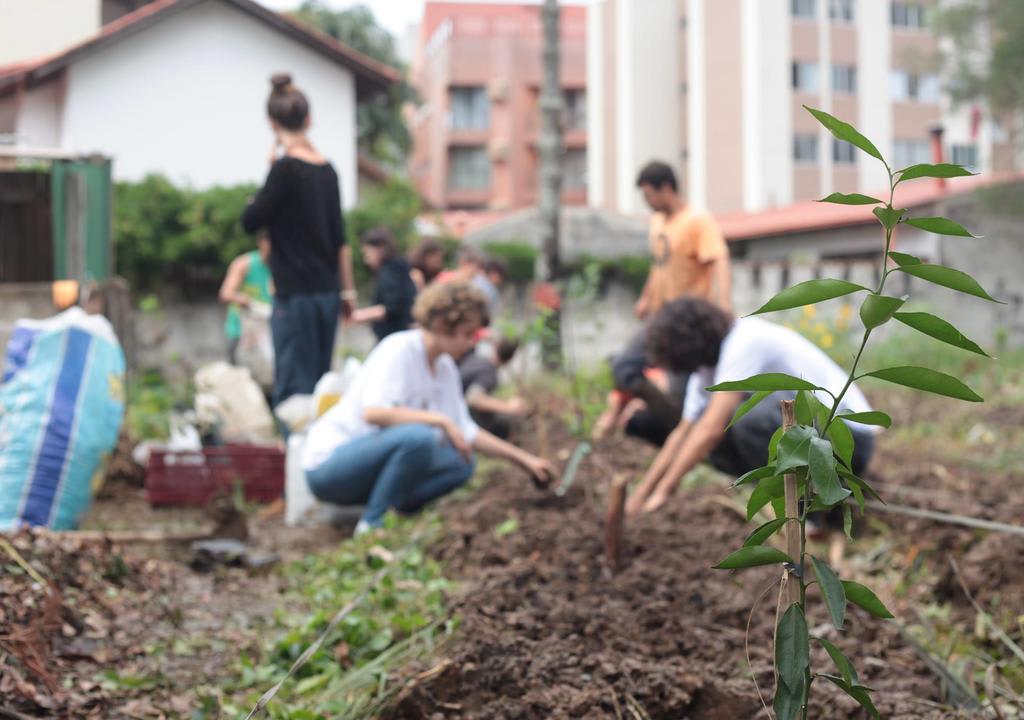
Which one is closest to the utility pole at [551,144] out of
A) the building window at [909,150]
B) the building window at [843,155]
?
the building window at [843,155]

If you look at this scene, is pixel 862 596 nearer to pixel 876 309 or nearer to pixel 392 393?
pixel 876 309

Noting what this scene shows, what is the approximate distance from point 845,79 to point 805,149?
3.03 metres

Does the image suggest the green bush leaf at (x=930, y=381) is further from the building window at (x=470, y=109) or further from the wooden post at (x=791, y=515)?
the building window at (x=470, y=109)

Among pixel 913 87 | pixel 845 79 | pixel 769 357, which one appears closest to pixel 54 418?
pixel 769 357

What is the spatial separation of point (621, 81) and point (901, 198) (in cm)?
1552

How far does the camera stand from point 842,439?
4.70ft

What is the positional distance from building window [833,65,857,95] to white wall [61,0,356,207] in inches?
723

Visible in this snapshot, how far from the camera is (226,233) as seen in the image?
1447cm

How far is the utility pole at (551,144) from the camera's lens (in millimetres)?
12664

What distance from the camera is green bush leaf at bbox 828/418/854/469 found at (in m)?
1.43

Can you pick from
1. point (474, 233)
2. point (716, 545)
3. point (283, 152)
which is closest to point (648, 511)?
point (716, 545)

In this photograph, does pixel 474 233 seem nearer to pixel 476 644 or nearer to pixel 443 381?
pixel 443 381

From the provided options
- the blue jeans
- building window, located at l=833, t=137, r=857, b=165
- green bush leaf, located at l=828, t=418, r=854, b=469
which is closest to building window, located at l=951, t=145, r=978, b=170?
building window, located at l=833, t=137, r=857, b=165

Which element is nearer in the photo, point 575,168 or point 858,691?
point 858,691
